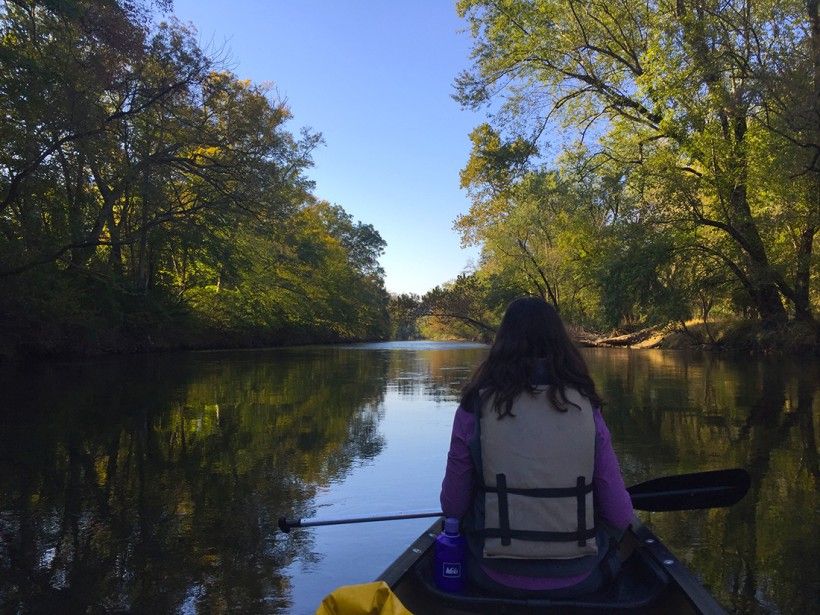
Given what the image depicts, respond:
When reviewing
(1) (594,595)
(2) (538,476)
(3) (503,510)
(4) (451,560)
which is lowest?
(1) (594,595)

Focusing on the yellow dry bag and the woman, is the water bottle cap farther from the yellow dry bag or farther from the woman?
the yellow dry bag

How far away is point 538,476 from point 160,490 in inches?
167

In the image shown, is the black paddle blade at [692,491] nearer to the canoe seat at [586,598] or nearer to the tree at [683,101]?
the canoe seat at [586,598]

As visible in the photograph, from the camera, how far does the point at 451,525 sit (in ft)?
8.55

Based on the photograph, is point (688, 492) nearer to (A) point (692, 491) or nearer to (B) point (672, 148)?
(A) point (692, 491)

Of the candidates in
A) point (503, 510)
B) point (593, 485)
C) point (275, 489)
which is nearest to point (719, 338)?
point (275, 489)

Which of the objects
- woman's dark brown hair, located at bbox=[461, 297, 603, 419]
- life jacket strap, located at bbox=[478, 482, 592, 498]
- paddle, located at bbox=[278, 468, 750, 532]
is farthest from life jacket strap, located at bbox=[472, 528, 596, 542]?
paddle, located at bbox=[278, 468, 750, 532]

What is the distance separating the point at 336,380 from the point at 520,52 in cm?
1218

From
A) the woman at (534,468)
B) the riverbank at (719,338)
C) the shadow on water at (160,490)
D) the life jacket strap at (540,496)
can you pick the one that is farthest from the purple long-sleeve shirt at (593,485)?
the riverbank at (719,338)

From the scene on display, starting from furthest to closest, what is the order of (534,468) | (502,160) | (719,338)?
(719,338) < (502,160) < (534,468)

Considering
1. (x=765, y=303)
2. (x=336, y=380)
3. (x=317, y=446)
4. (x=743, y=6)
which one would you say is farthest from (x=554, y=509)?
(x=765, y=303)

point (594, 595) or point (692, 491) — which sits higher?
point (692, 491)

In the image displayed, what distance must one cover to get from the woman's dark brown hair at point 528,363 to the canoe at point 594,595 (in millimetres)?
768

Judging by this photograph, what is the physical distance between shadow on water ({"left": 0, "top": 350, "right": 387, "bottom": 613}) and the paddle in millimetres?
731
